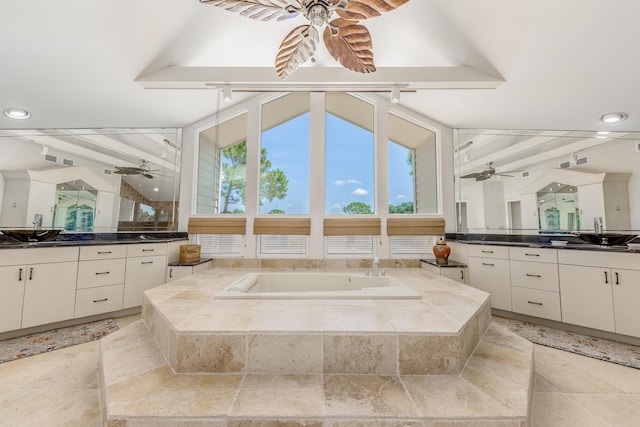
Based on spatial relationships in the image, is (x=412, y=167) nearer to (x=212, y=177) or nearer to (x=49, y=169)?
(x=212, y=177)

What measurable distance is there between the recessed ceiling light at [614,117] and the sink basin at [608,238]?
127 centimetres

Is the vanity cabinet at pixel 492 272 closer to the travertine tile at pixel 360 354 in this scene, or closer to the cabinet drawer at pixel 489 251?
the cabinet drawer at pixel 489 251

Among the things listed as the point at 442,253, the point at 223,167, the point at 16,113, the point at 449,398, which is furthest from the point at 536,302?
the point at 16,113

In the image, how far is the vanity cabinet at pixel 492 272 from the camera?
280cm

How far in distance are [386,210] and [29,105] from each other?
4545 millimetres

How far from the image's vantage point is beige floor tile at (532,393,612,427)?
1.30 m

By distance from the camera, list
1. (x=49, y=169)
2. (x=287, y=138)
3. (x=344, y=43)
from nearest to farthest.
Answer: (x=344, y=43), (x=49, y=169), (x=287, y=138)

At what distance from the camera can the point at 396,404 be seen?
3.64ft

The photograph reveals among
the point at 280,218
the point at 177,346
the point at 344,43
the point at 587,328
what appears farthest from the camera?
the point at 280,218

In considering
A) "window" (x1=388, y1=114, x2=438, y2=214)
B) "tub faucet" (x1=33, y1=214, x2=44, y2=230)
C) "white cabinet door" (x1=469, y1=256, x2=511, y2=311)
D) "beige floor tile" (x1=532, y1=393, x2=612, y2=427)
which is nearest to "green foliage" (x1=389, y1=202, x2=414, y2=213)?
"window" (x1=388, y1=114, x2=438, y2=214)

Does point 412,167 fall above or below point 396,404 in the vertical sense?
above

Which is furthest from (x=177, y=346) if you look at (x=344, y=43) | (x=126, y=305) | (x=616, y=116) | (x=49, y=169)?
(x=616, y=116)

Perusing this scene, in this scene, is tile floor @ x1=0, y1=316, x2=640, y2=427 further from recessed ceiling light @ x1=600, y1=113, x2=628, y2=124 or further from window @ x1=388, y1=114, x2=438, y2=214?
recessed ceiling light @ x1=600, y1=113, x2=628, y2=124

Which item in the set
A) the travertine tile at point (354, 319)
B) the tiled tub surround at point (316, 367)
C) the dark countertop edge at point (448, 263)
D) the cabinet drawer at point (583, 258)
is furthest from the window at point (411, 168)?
the travertine tile at point (354, 319)
